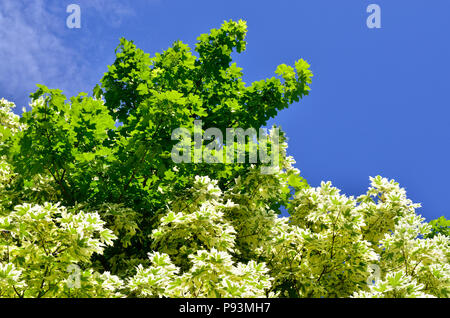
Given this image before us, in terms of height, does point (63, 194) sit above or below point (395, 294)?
above

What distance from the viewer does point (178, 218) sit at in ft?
25.4

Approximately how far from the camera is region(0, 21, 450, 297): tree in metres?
6.63

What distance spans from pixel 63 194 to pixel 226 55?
655cm

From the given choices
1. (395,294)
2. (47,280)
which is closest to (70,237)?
(47,280)

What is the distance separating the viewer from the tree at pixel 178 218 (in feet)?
21.7
